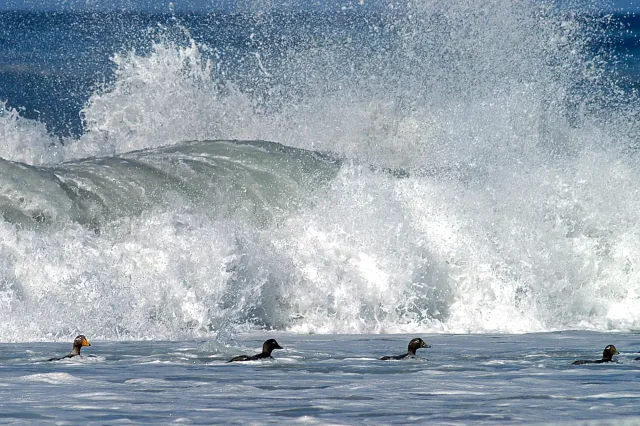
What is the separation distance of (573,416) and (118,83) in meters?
19.0

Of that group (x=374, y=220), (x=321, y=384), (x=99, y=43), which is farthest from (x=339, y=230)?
(x=99, y=43)

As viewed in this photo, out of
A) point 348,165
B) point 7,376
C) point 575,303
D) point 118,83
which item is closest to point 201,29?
point 118,83

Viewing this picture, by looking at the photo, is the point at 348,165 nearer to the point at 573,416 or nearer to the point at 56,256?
the point at 56,256

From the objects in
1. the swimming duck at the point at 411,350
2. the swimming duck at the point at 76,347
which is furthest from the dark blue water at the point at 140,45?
the swimming duck at the point at 76,347

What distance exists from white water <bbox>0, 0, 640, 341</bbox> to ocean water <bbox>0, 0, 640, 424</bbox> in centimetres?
4

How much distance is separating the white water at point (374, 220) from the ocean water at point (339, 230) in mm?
42

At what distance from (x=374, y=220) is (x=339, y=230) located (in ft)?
1.72

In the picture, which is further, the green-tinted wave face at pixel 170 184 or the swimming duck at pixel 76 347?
the green-tinted wave face at pixel 170 184

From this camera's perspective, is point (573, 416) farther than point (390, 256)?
No

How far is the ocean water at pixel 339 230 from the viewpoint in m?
11.3

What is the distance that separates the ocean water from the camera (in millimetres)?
11258

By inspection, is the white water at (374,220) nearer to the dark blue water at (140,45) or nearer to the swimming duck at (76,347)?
the dark blue water at (140,45)

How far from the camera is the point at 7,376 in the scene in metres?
11.5

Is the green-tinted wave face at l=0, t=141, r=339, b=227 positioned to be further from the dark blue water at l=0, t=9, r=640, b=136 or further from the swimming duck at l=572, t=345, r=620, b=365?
the swimming duck at l=572, t=345, r=620, b=365
